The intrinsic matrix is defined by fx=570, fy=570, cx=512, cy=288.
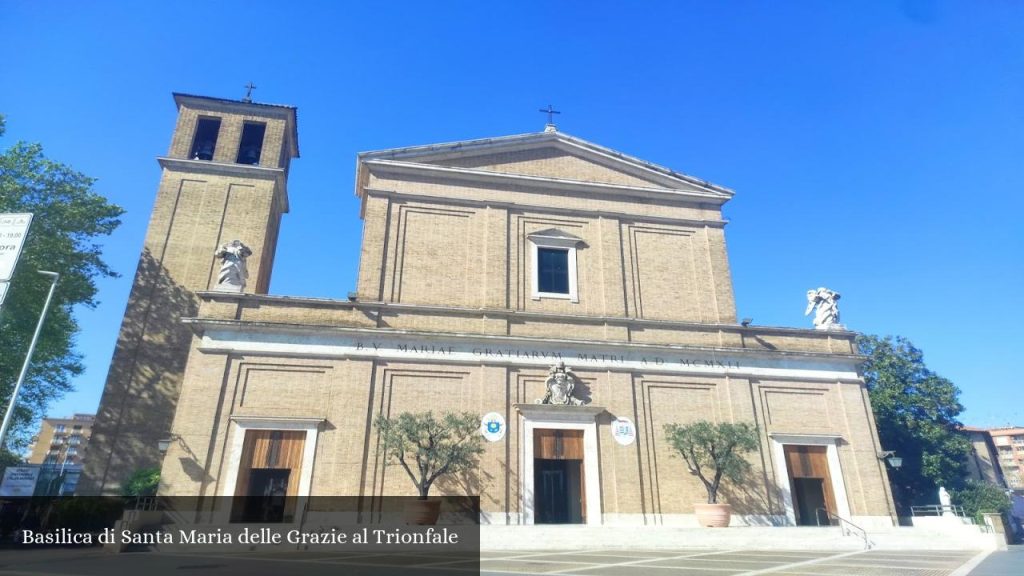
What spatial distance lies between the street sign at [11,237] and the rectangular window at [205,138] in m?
14.2

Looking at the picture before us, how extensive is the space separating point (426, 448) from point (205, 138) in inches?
669

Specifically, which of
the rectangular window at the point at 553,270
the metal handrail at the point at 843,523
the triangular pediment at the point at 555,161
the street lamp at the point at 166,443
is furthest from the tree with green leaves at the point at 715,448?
the street lamp at the point at 166,443

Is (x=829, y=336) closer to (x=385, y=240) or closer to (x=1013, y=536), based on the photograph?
(x=385, y=240)

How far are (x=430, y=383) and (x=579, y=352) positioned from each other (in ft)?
15.5

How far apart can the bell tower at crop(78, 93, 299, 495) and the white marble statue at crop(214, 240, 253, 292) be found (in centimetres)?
244

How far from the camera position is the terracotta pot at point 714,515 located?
1556cm

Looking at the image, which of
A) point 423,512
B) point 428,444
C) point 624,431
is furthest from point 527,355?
point 423,512


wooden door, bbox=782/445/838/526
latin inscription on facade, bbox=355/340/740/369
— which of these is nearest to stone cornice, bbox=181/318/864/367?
latin inscription on facade, bbox=355/340/740/369

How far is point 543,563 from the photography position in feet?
32.8

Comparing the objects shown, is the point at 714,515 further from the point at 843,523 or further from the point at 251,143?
the point at 251,143

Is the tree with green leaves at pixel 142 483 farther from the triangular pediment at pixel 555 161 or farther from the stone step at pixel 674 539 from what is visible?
the triangular pediment at pixel 555 161

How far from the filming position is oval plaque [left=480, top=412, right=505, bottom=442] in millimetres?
16328

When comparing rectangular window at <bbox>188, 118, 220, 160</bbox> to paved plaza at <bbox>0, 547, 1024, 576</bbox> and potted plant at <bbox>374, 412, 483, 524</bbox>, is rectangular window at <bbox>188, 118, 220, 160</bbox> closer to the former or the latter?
potted plant at <bbox>374, 412, 483, 524</bbox>

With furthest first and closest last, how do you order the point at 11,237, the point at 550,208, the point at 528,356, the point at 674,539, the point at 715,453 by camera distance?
the point at 550,208 → the point at 528,356 → the point at 715,453 → the point at 674,539 → the point at 11,237
